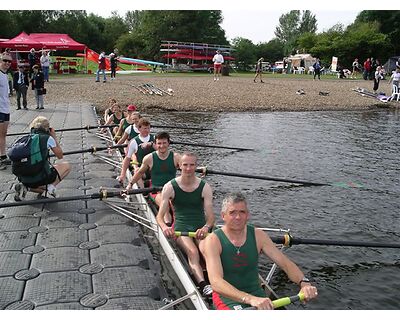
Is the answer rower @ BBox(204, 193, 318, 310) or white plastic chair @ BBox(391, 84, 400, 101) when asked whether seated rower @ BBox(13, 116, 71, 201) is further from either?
white plastic chair @ BBox(391, 84, 400, 101)

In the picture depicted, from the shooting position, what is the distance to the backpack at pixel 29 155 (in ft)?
22.4

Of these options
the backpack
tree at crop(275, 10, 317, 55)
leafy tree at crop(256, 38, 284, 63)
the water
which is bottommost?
the water

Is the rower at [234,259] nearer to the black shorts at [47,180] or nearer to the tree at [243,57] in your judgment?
the black shorts at [47,180]

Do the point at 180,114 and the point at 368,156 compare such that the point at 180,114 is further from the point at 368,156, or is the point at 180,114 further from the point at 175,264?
the point at 175,264

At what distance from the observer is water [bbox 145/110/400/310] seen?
612cm

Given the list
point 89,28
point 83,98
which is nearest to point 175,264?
point 83,98

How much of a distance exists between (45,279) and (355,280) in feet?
14.1

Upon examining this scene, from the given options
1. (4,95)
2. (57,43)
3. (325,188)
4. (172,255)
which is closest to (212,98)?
(325,188)

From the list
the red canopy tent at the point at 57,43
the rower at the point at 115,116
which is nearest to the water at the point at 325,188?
the rower at the point at 115,116

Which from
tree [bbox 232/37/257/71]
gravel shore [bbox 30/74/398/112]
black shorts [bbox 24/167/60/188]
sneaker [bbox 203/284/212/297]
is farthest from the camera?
tree [bbox 232/37/257/71]

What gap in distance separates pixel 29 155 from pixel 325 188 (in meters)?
6.72

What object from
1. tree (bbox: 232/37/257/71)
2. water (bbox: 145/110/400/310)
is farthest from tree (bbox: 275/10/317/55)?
water (bbox: 145/110/400/310)

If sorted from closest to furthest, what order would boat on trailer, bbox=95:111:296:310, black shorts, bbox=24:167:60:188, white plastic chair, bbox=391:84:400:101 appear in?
1. boat on trailer, bbox=95:111:296:310
2. black shorts, bbox=24:167:60:188
3. white plastic chair, bbox=391:84:400:101

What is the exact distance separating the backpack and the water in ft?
11.3
